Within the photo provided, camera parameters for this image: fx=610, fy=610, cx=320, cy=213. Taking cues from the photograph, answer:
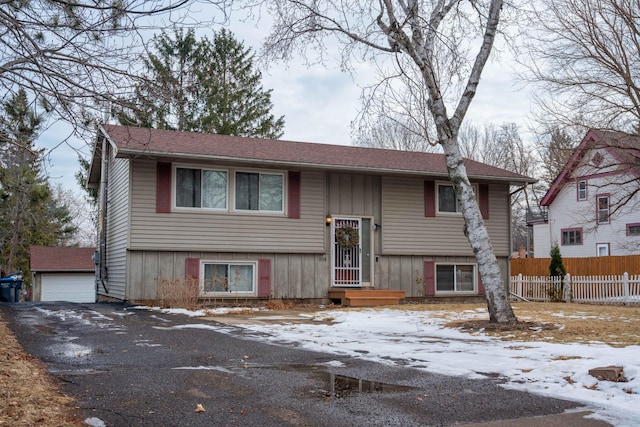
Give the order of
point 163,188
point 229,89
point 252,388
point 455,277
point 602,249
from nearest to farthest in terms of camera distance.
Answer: point 252,388, point 163,188, point 455,277, point 602,249, point 229,89

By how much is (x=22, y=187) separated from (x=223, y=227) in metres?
7.15

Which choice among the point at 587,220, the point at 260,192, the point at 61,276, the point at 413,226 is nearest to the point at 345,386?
the point at 260,192

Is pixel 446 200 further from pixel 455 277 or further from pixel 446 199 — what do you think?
pixel 455 277

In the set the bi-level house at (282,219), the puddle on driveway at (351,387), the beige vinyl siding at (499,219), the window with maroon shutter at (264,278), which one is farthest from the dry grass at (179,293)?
the beige vinyl siding at (499,219)

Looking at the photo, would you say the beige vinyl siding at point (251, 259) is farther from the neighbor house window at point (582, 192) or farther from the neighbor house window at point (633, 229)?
the neighbor house window at point (582, 192)

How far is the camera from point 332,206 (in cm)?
1650

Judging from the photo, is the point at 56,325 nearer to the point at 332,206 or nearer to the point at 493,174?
the point at 332,206

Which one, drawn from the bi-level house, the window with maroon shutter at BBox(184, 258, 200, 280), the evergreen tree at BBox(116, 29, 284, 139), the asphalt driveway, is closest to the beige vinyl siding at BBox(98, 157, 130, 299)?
the bi-level house

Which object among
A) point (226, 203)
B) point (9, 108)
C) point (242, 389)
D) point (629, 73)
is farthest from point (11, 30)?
point (629, 73)

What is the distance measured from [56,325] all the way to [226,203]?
6.02 m

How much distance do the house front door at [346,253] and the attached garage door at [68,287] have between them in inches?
667

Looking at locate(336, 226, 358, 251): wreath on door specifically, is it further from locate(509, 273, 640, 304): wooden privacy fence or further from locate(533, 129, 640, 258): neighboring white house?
locate(533, 129, 640, 258): neighboring white house

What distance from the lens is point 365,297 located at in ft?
50.8

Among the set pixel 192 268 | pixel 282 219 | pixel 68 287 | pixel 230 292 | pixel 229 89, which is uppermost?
pixel 229 89
